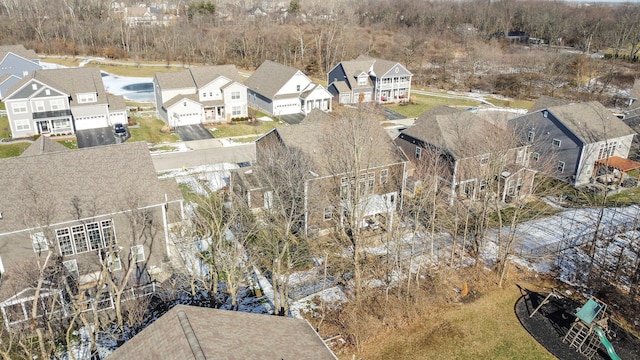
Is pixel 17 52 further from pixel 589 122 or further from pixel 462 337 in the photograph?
pixel 589 122

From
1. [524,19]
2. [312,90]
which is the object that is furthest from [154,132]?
[524,19]

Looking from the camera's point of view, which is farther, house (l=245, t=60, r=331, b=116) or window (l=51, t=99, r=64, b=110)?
house (l=245, t=60, r=331, b=116)

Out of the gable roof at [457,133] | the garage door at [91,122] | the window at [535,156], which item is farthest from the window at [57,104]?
the window at [535,156]

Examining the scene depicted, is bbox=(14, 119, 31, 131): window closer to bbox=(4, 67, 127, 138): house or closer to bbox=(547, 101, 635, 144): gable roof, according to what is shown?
bbox=(4, 67, 127, 138): house

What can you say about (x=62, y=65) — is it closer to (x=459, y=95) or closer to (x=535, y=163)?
(x=459, y=95)

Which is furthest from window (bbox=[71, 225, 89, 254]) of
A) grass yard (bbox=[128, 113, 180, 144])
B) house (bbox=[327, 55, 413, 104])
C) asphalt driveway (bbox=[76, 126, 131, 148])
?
house (bbox=[327, 55, 413, 104])

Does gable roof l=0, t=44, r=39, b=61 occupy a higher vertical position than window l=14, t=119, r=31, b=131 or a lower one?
higher

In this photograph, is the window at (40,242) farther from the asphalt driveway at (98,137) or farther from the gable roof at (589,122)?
the gable roof at (589,122)
